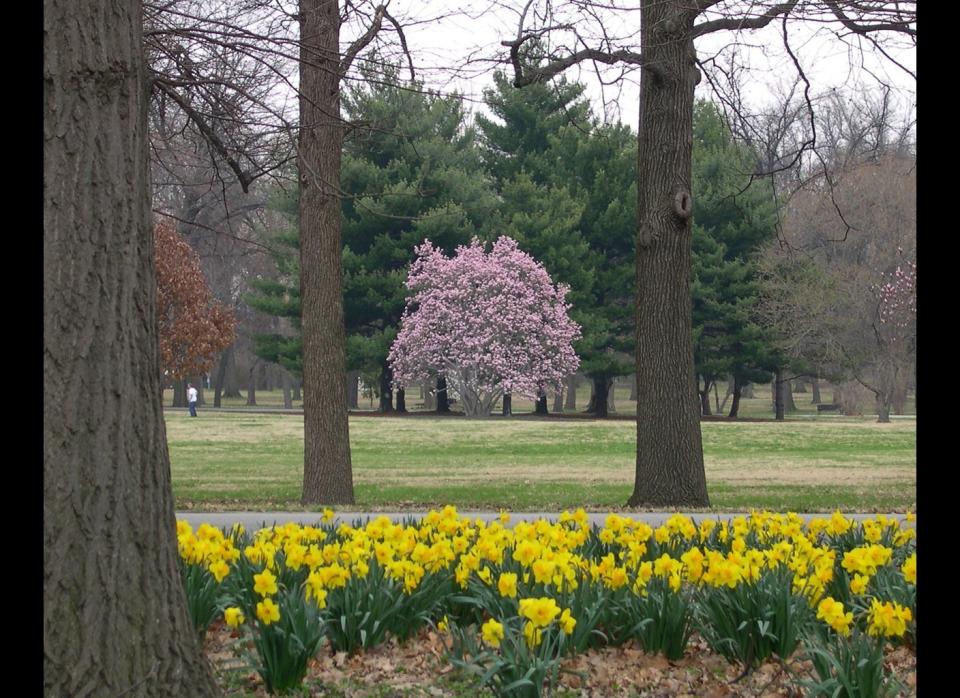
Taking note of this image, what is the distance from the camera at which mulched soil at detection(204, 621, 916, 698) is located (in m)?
4.18

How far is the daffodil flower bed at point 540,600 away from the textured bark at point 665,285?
5.47 meters

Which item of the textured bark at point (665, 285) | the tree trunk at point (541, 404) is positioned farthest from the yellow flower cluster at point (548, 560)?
the tree trunk at point (541, 404)

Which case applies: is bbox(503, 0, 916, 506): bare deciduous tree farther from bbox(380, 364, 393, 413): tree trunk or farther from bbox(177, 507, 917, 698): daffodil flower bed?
bbox(380, 364, 393, 413): tree trunk

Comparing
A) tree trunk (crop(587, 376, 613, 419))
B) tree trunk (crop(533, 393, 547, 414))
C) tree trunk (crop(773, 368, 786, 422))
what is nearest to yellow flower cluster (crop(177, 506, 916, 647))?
tree trunk (crop(533, 393, 547, 414))

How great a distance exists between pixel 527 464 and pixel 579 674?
16739 millimetres

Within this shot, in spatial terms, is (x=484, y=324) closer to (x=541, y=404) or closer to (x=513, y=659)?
(x=541, y=404)

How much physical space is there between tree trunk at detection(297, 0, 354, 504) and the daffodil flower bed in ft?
18.9

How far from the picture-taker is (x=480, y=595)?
4.70 meters

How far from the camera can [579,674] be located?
13.3ft

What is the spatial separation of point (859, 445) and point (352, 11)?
66.4ft

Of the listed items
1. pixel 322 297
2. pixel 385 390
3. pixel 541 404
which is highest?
pixel 322 297

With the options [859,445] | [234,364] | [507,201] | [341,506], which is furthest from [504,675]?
[234,364]

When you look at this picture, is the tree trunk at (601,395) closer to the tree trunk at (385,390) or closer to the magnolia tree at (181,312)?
the tree trunk at (385,390)

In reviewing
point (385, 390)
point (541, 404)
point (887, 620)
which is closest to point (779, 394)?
point (541, 404)
